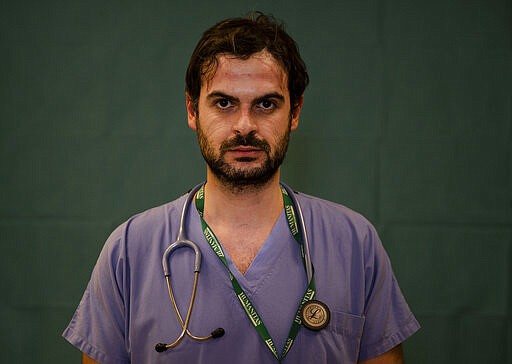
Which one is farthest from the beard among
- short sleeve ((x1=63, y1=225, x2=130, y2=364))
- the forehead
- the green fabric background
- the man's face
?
the green fabric background

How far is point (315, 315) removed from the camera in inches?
43.1

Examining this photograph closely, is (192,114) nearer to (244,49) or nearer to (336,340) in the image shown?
(244,49)

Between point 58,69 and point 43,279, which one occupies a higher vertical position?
point 58,69

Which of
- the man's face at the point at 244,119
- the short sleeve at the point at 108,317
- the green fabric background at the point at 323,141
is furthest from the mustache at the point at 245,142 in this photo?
the green fabric background at the point at 323,141

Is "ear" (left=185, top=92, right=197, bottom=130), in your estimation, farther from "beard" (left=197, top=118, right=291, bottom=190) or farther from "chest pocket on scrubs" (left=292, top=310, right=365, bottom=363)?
"chest pocket on scrubs" (left=292, top=310, right=365, bottom=363)

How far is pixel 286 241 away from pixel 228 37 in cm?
50

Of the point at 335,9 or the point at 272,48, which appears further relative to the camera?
the point at 335,9

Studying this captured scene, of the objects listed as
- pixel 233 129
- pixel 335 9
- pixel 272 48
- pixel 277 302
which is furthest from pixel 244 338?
pixel 335 9

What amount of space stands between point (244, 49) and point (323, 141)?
59cm

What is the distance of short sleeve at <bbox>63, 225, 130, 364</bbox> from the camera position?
116cm

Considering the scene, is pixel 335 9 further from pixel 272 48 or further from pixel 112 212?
pixel 112 212

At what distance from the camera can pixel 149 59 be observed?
1669 millimetres

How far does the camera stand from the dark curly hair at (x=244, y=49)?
1.16 m

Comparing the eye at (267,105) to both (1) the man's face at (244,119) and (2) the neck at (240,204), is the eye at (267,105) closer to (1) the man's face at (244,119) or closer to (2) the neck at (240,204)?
(1) the man's face at (244,119)
